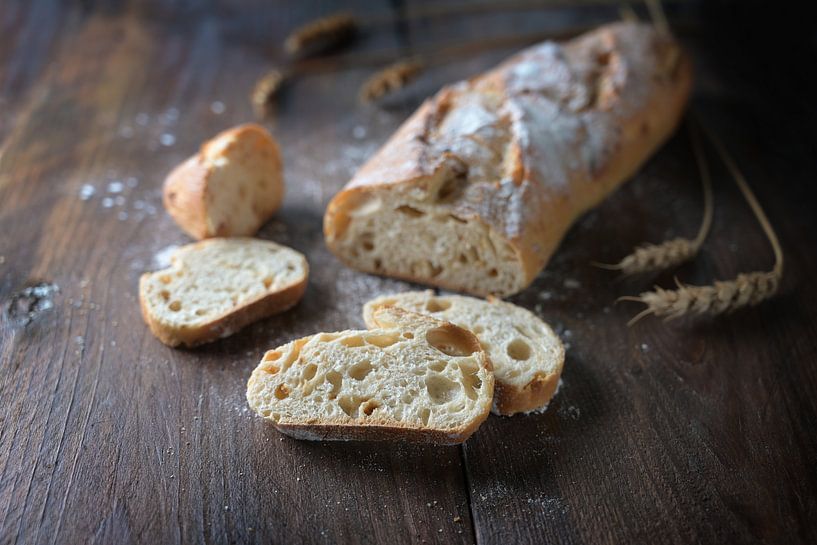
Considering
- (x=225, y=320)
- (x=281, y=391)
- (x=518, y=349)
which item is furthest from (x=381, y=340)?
(x=225, y=320)

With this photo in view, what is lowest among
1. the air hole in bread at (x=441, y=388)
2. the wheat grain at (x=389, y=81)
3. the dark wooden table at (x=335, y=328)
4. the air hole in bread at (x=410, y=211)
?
the dark wooden table at (x=335, y=328)

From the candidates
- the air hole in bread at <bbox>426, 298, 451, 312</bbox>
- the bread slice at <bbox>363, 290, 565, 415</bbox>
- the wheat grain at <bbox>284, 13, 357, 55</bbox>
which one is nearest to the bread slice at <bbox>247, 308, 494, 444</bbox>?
the bread slice at <bbox>363, 290, 565, 415</bbox>

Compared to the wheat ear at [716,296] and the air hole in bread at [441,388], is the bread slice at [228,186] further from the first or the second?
the wheat ear at [716,296]

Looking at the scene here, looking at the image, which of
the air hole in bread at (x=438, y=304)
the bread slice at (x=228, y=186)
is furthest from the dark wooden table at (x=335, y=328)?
the air hole in bread at (x=438, y=304)

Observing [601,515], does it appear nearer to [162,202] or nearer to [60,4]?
[162,202]

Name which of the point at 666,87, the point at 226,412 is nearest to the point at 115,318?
the point at 226,412

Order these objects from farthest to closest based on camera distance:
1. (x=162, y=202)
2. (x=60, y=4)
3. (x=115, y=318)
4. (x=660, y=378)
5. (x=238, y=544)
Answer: (x=60, y=4) < (x=162, y=202) < (x=115, y=318) < (x=660, y=378) < (x=238, y=544)
